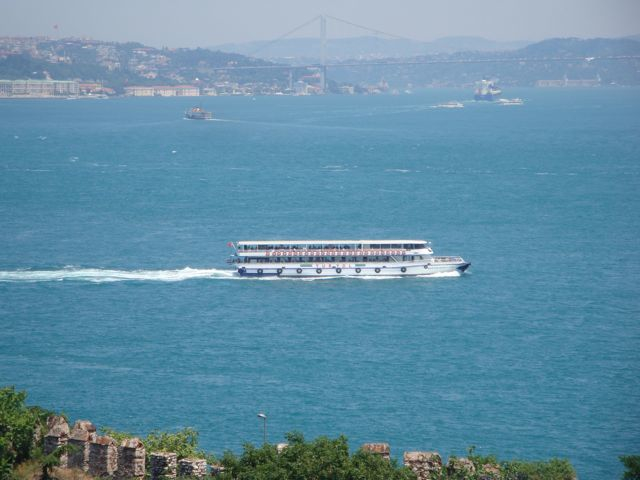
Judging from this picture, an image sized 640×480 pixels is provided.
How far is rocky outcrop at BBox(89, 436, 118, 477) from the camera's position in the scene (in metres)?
24.7

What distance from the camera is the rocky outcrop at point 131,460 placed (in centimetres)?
2467

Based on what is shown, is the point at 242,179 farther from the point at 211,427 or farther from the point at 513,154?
the point at 211,427

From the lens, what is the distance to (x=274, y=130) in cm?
18262

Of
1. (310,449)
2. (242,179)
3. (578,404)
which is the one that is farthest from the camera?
(242,179)

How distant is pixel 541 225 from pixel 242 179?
3776 cm

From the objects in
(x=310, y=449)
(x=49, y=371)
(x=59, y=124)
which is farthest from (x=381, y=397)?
(x=59, y=124)

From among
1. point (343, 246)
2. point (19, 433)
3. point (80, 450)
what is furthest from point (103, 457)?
point (343, 246)

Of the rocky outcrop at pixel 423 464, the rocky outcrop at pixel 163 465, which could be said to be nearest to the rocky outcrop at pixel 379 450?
the rocky outcrop at pixel 423 464

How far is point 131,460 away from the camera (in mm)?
24703

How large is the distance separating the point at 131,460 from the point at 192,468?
4.58 ft

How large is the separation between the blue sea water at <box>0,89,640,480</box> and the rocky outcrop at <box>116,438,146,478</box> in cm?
1516

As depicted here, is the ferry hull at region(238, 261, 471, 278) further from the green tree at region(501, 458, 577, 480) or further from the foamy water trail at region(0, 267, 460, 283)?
the green tree at region(501, 458, 577, 480)

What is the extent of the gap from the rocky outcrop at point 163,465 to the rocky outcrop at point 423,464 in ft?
16.0

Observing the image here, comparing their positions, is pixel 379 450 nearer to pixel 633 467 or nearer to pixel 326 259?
pixel 633 467
